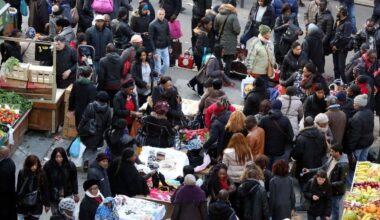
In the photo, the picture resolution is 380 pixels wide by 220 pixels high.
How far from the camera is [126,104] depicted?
17.1 meters

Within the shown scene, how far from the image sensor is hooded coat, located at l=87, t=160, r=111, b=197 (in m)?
14.0

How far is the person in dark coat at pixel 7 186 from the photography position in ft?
45.9

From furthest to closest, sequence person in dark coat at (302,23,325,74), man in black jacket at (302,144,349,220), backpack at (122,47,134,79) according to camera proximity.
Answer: person in dark coat at (302,23,325,74) → backpack at (122,47,134,79) → man in black jacket at (302,144,349,220)

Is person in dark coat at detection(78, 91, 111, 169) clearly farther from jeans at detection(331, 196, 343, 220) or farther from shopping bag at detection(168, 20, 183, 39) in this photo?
shopping bag at detection(168, 20, 183, 39)

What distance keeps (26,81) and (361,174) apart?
5974mm

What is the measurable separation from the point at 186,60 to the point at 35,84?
4.79 meters

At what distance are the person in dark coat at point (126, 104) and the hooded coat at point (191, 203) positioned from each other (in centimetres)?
313

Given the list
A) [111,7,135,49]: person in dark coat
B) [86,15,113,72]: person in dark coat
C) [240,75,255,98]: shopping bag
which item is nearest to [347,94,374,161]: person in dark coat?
[240,75,255,98]: shopping bag

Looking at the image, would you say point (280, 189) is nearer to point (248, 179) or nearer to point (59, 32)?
point (248, 179)

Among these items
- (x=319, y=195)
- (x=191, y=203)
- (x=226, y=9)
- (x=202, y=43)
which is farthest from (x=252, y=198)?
(x=226, y=9)

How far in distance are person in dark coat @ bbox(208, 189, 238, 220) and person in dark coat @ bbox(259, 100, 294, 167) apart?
261 cm

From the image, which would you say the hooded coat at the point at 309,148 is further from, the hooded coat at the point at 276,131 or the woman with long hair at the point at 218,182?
the woman with long hair at the point at 218,182

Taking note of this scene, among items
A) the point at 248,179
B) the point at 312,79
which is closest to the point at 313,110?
the point at 312,79

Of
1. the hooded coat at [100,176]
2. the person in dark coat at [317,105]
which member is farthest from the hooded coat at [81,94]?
the person in dark coat at [317,105]
